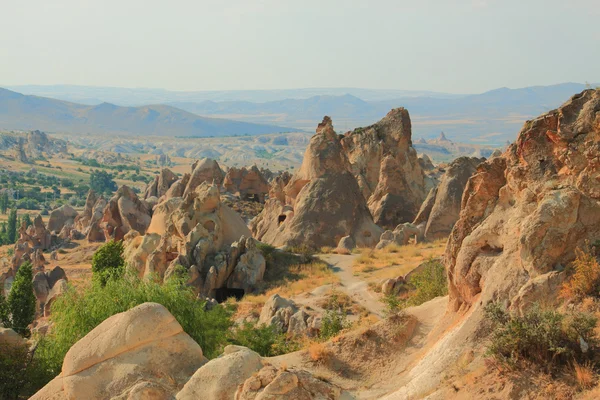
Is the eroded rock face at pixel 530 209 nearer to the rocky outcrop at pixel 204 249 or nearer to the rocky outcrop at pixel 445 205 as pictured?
the rocky outcrop at pixel 204 249

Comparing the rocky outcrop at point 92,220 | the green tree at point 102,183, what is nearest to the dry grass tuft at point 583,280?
the rocky outcrop at point 92,220

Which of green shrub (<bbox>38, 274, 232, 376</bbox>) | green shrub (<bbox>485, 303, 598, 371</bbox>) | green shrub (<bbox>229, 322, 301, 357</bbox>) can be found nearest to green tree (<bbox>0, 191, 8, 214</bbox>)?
green shrub (<bbox>38, 274, 232, 376</bbox>)

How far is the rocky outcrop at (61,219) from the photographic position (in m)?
64.1

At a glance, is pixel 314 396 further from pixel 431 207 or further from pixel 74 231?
pixel 74 231

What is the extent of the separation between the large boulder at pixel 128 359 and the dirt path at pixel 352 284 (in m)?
8.90

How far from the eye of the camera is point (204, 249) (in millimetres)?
28969

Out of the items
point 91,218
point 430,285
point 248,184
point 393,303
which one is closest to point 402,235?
point 393,303

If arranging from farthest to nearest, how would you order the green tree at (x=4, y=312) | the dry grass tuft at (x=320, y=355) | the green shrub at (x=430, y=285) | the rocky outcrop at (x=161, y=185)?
1. the rocky outcrop at (x=161, y=185)
2. the green tree at (x=4, y=312)
3. the green shrub at (x=430, y=285)
4. the dry grass tuft at (x=320, y=355)

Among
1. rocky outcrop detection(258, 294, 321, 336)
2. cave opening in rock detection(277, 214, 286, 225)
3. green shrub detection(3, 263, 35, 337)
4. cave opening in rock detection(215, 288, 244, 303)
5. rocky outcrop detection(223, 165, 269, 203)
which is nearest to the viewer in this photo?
rocky outcrop detection(258, 294, 321, 336)

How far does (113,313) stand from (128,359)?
195 inches

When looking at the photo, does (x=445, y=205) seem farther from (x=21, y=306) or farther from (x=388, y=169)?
(x=21, y=306)

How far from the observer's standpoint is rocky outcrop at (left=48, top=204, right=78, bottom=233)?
64125 mm

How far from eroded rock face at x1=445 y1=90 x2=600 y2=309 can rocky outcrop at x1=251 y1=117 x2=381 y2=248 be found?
1939 centimetres

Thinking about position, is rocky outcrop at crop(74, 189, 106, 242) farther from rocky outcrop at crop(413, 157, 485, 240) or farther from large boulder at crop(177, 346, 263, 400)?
large boulder at crop(177, 346, 263, 400)
